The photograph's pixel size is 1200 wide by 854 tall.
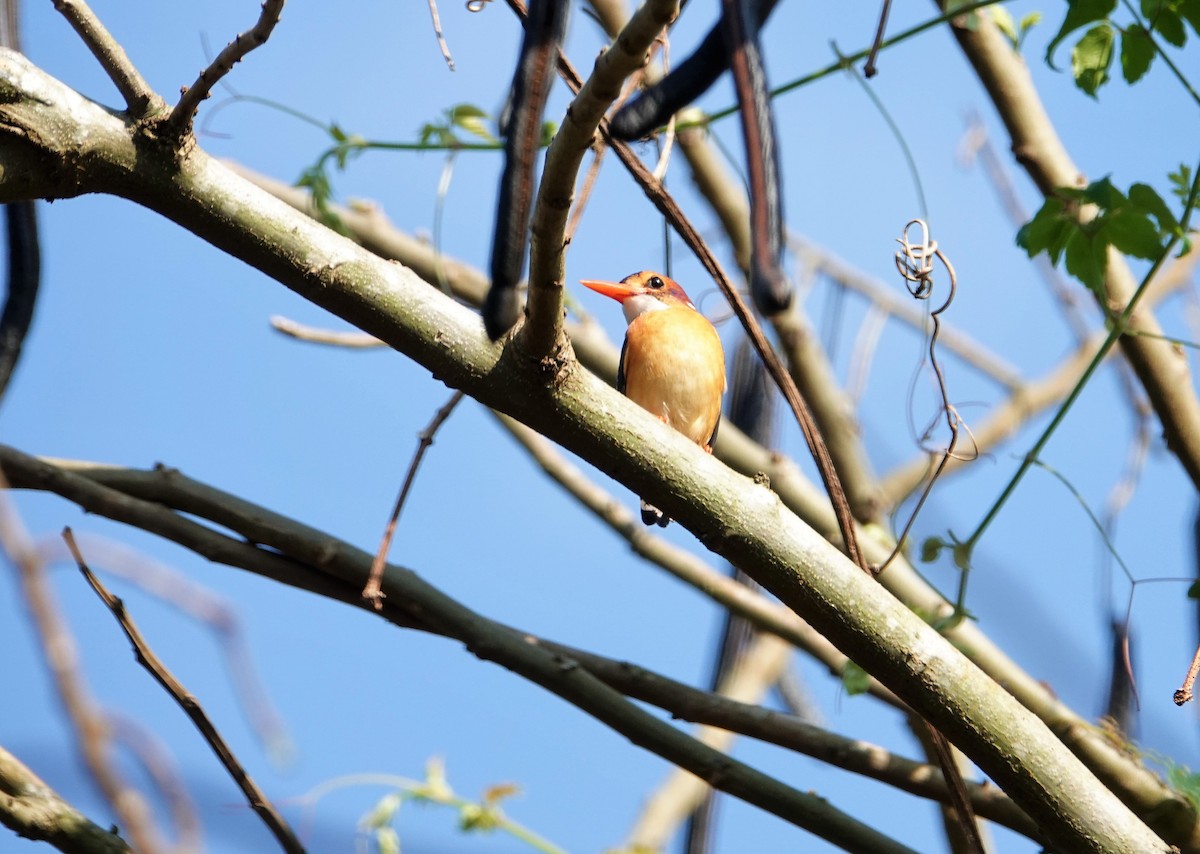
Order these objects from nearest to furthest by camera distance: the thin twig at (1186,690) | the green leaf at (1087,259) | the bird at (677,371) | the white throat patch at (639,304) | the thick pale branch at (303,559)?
the thin twig at (1186,690)
the green leaf at (1087,259)
the thick pale branch at (303,559)
the bird at (677,371)
the white throat patch at (639,304)

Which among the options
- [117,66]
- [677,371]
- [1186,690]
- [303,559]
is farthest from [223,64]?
[677,371]

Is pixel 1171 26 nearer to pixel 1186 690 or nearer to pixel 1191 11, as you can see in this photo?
pixel 1191 11

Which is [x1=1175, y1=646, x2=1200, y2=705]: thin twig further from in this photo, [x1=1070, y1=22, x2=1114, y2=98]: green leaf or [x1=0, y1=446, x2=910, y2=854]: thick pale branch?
[x1=1070, y1=22, x2=1114, y2=98]: green leaf

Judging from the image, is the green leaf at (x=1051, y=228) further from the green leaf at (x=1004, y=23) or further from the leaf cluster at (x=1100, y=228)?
the green leaf at (x=1004, y=23)

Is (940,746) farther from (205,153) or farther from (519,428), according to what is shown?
(519,428)

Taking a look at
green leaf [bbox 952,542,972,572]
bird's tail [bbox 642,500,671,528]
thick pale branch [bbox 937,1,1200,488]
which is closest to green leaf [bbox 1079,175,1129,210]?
thick pale branch [bbox 937,1,1200,488]

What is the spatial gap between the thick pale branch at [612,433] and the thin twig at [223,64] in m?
0.05

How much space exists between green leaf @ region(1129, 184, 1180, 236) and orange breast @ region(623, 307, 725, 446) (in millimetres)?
1578

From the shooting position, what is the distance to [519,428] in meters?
3.64

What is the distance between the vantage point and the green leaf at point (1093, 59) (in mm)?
2373

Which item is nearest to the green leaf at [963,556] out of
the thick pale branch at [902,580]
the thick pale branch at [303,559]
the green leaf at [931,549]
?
the green leaf at [931,549]

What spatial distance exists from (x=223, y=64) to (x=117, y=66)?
180 mm

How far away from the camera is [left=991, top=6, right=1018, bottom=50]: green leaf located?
10.3 ft

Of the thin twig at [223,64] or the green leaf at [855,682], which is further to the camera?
the green leaf at [855,682]
